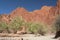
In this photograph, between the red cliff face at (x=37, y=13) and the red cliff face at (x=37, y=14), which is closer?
the red cliff face at (x=37, y=14)

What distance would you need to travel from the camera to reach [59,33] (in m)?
30.5

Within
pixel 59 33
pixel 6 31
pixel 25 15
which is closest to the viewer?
pixel 59 33

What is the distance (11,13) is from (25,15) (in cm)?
774

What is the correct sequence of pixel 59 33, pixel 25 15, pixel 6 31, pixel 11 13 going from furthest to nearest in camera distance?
pixel 25 15
pixel 11 13
pixel 6 31
pixel 59 33

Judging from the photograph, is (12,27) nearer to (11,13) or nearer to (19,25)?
(19,25)

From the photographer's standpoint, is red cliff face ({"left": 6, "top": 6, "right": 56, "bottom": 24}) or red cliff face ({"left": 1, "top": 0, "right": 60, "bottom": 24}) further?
red cliff face ({"left": 6, "top": 6, "right": 56, "bottom": 24})

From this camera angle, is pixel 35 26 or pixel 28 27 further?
pixel 28 27

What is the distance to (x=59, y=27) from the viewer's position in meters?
33.9

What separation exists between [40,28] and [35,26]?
222 cm

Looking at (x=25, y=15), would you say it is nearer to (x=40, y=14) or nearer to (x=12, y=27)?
(x=40, y=14)

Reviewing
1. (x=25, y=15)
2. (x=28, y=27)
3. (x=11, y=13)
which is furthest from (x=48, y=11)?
(x=28, y=27)

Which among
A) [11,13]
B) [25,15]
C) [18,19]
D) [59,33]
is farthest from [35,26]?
[25,15]

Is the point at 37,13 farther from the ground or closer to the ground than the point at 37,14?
farther from the ground

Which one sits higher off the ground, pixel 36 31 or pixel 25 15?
pixel 25 15
